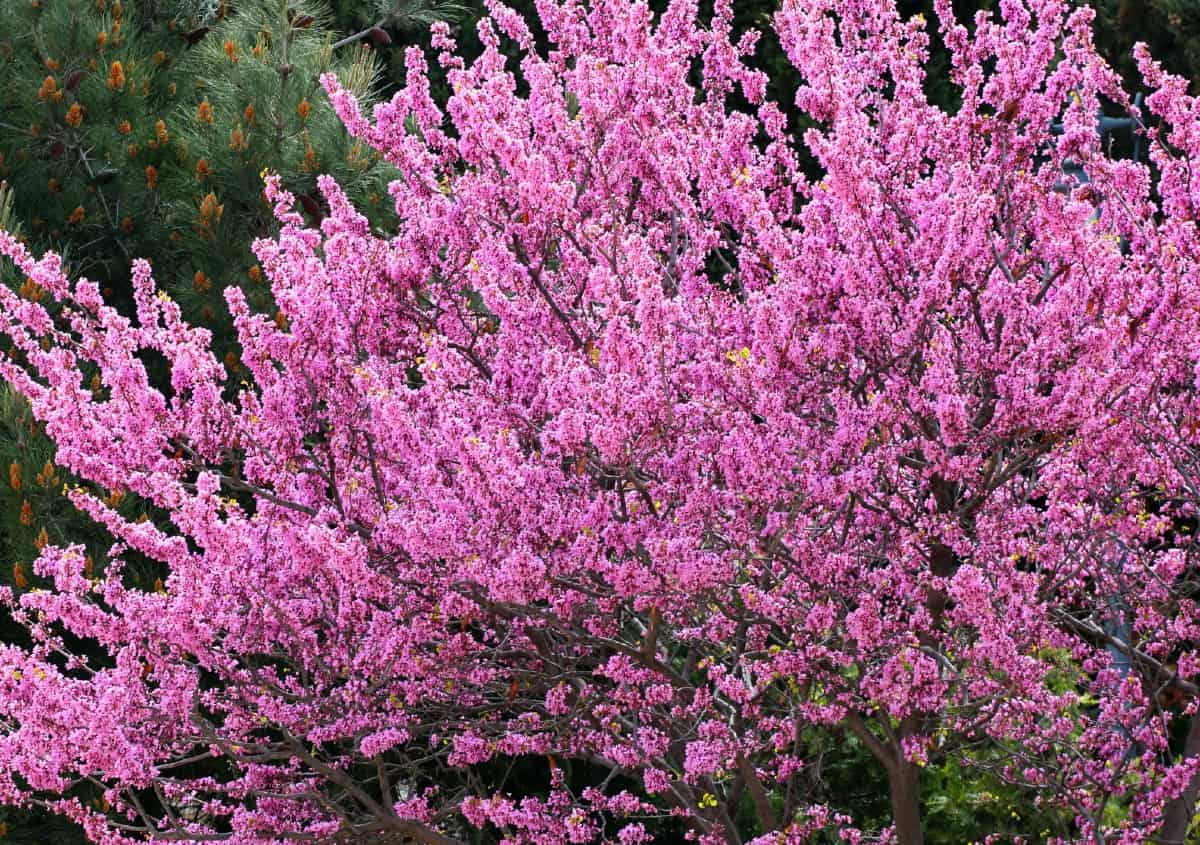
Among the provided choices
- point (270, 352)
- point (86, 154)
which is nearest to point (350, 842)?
point (270, 352)

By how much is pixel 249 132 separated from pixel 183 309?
0.84 metres

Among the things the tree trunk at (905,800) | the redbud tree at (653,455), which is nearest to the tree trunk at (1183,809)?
the redbud tree at (653,455)

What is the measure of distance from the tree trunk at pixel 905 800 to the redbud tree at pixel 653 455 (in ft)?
0.06

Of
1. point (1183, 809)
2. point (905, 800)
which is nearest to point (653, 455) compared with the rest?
point (905, 800)

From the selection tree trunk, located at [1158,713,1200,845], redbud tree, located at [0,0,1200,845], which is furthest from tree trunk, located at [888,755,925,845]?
tree trunk, located at [1158,713,1200,845]

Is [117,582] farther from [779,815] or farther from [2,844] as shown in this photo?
[779,815]

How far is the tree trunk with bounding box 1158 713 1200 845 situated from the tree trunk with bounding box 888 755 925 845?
0.81 metres

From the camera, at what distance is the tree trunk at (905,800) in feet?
14.9

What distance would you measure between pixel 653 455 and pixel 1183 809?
229cm

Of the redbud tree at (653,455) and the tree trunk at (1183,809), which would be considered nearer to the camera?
the redbud tree at (653,455)

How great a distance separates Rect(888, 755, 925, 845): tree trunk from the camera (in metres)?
4.53

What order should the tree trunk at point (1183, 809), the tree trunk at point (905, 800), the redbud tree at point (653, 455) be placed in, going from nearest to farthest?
the redbud tree at point (653, 455)
the tree trunk at point (905, 800)
the tree trunk at point (1183, 809)

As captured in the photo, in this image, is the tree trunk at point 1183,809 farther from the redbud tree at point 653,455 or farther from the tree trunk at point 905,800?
the tree trunk at point 905,800

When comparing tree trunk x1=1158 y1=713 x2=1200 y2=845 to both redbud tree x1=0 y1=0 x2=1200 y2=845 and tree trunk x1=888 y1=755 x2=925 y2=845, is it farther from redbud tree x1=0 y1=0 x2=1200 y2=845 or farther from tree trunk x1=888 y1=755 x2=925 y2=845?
tree trunk x1=888 y1=755 x2=925 y2=845
